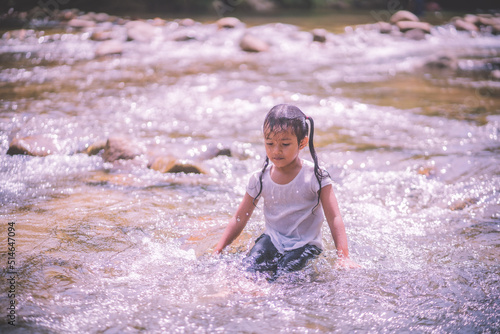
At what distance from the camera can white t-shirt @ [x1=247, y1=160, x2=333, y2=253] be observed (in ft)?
8.96

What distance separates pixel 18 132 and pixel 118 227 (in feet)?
9.79

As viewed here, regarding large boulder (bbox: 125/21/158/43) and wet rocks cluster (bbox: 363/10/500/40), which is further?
wet rocks cluster (bbox: 363/10/500/40)

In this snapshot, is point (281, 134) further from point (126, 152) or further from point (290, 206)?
point (126, 152)

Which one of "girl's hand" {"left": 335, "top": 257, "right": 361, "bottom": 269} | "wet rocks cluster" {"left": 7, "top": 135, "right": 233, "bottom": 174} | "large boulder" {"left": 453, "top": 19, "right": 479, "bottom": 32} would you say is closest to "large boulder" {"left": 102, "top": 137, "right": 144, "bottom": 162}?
"wet rocks cluster" {"left": 7, "top": 135, "right": 233, "bottom": 174}

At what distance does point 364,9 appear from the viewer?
24.3m

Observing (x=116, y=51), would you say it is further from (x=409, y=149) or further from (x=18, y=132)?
(x=409, y=149)

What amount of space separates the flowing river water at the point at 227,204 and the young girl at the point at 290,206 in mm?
132

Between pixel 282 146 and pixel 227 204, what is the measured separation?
145 centimetres

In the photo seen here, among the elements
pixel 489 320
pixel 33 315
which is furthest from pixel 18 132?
pixel 489 320

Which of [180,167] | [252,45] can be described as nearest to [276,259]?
[180,167]

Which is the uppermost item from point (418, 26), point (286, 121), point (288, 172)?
point (286, 121)

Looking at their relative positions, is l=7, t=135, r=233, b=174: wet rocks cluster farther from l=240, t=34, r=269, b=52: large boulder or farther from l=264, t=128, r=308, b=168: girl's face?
l=240, t=34, r=269, b=52: large boulder

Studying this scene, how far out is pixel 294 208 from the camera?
9.08ft

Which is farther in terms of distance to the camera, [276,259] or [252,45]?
[252,45]
